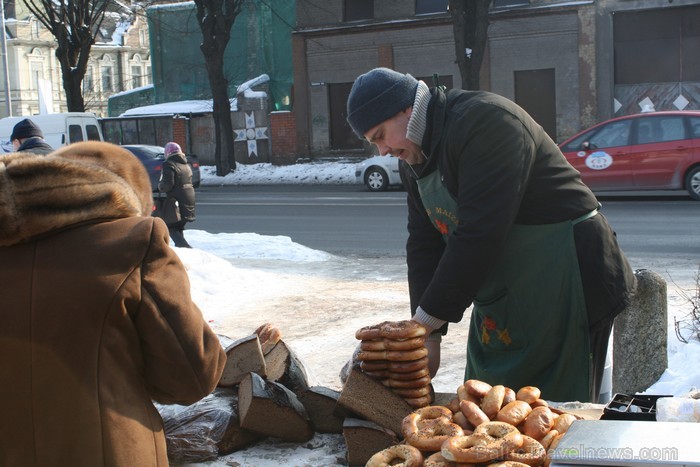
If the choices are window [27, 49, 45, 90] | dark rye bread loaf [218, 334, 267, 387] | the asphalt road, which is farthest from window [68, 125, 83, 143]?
window [27, 49, 45, 90]

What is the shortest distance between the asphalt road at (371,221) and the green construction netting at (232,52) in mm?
13199

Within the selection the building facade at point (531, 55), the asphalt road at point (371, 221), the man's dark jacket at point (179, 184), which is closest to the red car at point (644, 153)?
the asphalt road at point (371, 221)

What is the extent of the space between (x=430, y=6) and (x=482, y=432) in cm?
2978

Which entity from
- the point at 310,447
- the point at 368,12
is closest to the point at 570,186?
the point at 310,447

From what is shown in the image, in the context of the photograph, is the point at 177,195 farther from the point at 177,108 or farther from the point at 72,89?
the point at 177,108

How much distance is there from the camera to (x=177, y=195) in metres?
12.9

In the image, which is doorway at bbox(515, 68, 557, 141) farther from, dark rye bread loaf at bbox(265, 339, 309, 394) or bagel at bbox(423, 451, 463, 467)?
bagel at bbox(423, 451, 463, 467)

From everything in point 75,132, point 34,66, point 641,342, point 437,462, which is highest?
point 34,66

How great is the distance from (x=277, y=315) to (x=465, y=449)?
5.95 m

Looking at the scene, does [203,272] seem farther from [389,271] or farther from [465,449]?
[465,449]

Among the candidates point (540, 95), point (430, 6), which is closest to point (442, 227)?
point (540, 95)

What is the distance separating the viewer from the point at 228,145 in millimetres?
31062

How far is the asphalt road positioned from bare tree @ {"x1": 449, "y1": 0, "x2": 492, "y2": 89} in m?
4.46

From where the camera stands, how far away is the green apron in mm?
3318
